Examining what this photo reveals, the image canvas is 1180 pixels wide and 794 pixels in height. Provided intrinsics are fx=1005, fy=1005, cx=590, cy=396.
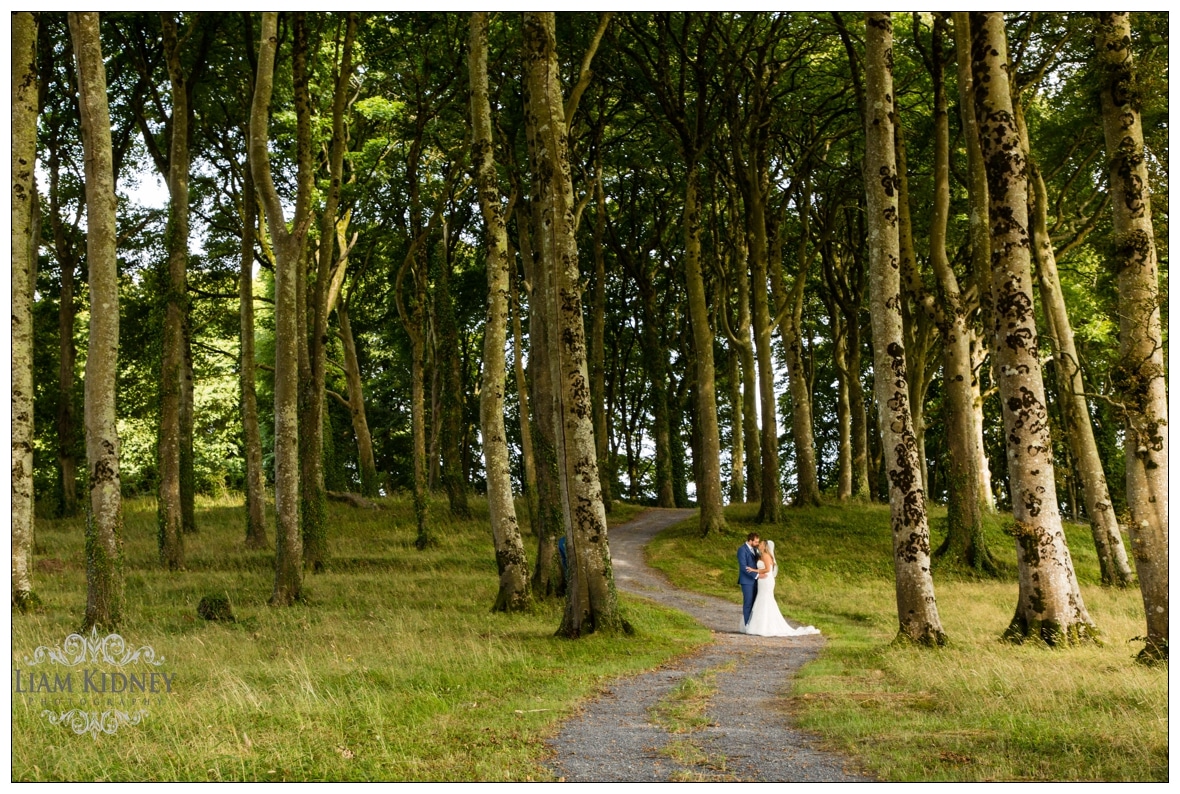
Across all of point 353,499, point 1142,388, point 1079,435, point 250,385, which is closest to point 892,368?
point 1142,388

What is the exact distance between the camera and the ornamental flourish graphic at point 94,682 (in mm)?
7939

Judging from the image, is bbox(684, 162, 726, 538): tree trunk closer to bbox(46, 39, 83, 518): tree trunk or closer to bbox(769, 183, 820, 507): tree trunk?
bbox(769, 183, 820, 507): tree trunk

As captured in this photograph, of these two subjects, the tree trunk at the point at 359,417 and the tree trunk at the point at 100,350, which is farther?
the tree trunk at the point at 359,417

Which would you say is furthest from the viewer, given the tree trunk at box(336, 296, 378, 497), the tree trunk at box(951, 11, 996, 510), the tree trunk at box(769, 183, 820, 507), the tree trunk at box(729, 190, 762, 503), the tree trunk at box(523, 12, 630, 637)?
the tree trunk at box(336, 296, 378, 497)

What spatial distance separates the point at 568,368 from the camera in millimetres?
14227

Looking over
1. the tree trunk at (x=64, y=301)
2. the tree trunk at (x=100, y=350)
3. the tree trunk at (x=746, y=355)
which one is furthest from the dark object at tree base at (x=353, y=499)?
the tree trunk at (x=100, y=350)

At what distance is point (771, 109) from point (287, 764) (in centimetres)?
2603

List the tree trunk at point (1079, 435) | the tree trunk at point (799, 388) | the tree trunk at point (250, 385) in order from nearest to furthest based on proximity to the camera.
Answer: the tree trunk at point (1079, 435) → the tree trunk at point (250, 385) → the tree trunk at point (799, 388)

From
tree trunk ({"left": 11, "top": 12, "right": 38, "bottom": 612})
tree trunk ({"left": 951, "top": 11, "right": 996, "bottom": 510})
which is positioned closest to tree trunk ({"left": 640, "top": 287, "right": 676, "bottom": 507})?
tree trunk ({"left": 951, "top": 11, "right": 996, "bottom": 510})

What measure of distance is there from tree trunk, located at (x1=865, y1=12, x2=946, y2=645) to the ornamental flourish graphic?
29.5ft

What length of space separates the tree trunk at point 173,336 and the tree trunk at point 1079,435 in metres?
17.2

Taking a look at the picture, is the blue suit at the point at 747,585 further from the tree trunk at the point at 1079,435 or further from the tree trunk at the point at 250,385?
the tree trunk at the point at 250,385

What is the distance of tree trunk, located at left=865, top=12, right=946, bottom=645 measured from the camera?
13.2 m

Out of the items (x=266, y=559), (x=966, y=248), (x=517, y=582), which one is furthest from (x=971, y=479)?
(x=266, y=559)
